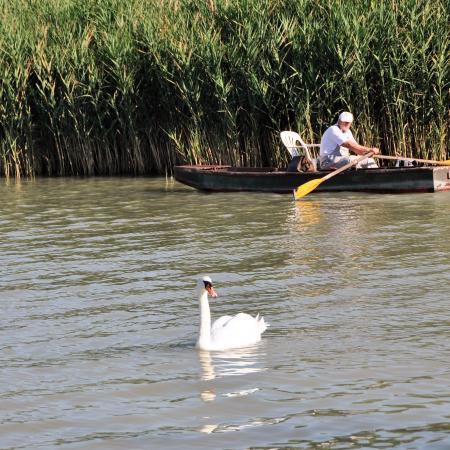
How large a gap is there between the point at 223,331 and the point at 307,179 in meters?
9.86

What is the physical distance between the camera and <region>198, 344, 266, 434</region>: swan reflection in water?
7.31 meters

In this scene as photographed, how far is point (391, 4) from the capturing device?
18.8 meters

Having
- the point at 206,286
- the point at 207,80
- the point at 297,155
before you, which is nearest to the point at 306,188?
the point at 297,155

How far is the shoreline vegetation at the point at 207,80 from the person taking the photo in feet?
61.9

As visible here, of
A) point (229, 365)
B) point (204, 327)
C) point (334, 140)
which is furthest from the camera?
point (334, 140)

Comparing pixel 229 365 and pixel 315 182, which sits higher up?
pixel 315 182

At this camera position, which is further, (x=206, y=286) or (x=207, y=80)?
(x=207, y=80)

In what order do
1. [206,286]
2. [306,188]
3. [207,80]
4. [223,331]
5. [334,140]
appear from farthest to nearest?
[207,80]
[334,140]
[306,188]
[206,286]
[223,331]

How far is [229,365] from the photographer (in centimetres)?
799

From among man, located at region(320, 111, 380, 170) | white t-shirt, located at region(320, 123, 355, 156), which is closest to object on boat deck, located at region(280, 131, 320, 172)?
man, located at region(320, 111, 380, 170)

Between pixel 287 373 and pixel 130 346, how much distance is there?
142 centimetres

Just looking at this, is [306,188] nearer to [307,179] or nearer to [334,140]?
[307,179]

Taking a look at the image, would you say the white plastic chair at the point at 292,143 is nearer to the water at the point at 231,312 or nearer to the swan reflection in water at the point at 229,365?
the water at the point at 231,312

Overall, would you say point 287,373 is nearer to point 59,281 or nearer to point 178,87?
point 59,281
